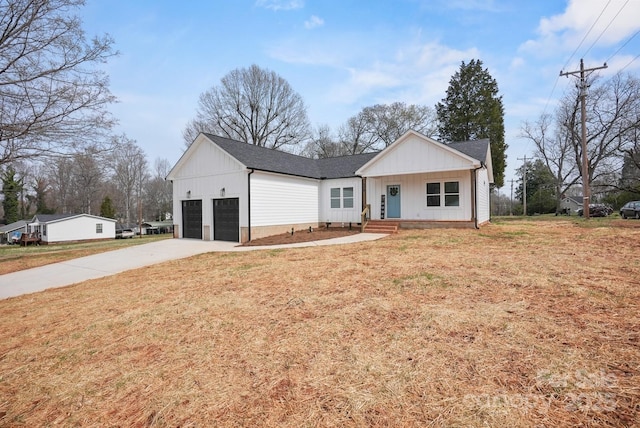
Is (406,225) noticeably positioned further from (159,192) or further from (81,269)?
(159,192)

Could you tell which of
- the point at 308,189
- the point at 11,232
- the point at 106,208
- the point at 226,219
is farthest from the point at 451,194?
the point at 11,232

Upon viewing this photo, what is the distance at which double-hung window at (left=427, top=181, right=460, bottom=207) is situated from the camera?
1559cm

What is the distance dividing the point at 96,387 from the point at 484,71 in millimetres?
38810

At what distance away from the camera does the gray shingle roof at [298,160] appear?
15.6 meters

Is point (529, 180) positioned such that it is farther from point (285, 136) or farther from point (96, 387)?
point (96, 387)

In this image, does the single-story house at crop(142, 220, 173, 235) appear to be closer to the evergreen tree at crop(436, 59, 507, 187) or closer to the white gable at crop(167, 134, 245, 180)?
the white gable at crop(167, 134, 245, 180)

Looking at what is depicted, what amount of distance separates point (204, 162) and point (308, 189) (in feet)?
20.0

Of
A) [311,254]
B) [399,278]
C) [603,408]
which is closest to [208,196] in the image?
[311,254]

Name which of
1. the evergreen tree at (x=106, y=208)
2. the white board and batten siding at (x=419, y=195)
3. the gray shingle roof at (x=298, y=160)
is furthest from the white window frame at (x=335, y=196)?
the evergreen tree at (x=106, y=208)

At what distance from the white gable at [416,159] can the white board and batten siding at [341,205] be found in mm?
1755

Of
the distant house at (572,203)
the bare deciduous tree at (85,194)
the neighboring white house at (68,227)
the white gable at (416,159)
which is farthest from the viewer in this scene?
the distant house at (572,203)

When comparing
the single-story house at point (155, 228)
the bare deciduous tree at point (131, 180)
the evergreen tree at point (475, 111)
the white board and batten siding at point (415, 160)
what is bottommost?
the single-story house at point (155, 228)

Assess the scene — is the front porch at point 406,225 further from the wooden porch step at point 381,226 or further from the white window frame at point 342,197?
the white window frame at point 342,197

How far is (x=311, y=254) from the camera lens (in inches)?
377
